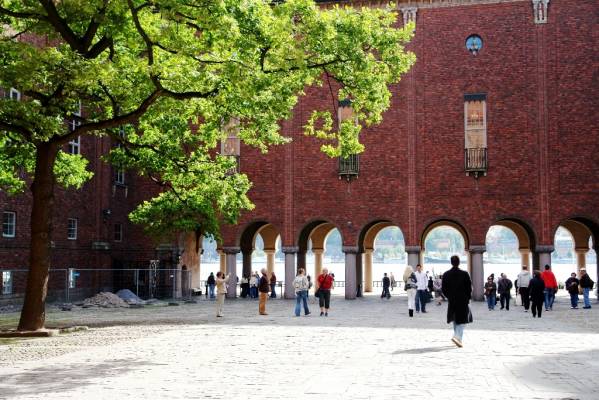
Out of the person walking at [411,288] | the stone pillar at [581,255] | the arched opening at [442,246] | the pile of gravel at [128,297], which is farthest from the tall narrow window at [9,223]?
the arched opening at [442,246]

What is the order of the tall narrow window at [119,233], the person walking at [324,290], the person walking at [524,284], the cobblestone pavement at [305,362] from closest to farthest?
the cobblestone pavement at [305,362] < the person walking at [324,290] < the person walking at [524,284] < the tall narrow window at [119,233]

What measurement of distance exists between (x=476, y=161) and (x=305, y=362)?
23558mm

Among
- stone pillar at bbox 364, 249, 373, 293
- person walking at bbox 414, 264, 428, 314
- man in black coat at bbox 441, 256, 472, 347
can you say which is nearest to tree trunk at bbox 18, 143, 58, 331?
man in black coat at bbox 441, 256, 472, 347

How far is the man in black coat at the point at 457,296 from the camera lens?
12.7m

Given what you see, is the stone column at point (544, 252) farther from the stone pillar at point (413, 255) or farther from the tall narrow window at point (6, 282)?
the tall narrow window at point (6, 282)

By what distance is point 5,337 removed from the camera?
50.4 ft

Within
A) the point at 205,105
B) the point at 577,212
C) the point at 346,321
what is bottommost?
the point at 346,321

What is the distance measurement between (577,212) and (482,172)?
451cm

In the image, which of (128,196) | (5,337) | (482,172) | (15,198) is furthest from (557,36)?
(5,337)

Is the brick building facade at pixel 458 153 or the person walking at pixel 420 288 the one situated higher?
the brick building facade at pixel 458 153

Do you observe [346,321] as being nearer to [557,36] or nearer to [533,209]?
[533,209]

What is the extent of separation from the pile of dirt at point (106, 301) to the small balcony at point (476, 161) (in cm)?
1643

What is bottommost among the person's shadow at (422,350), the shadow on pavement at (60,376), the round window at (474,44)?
the person's shadow at (422,350)

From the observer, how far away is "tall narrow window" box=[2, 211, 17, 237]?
2644 centimetres
